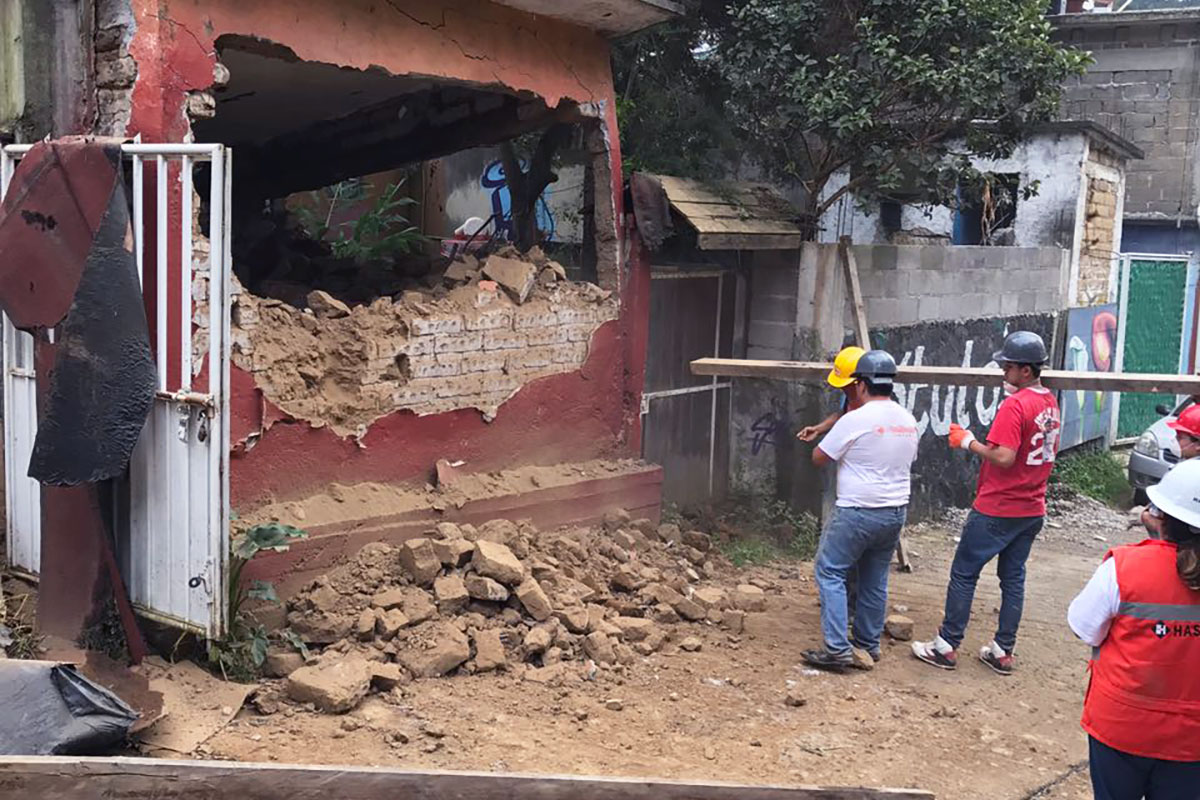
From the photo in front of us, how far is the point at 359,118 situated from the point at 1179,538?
7.06 m

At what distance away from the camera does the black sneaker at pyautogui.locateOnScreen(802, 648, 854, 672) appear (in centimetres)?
625

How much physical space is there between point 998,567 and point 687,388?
3.05m

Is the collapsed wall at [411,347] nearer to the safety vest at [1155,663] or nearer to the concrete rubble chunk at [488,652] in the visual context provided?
the concrete rubble chunk at [488,652]

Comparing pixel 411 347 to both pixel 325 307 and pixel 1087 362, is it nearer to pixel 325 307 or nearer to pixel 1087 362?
pixel 325 307

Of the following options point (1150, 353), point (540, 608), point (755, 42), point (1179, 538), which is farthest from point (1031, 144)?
point (1179, 538)

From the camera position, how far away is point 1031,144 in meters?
12.3

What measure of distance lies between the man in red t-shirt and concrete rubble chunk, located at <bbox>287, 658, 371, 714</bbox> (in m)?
Answer: 3.20

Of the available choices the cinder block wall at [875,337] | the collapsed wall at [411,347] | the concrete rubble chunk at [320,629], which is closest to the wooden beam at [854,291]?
the cinder block wall at [875,337]

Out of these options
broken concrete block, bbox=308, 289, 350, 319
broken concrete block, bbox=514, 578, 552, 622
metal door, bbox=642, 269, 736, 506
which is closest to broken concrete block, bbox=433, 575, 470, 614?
broken concrete block, bbox=514, 578, 552, 622

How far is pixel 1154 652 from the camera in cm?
347

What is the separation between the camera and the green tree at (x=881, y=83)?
8148 mm

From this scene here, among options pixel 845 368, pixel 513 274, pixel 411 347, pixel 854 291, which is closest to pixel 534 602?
pixel 411 347

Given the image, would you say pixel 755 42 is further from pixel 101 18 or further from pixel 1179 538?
pixel 1179 538

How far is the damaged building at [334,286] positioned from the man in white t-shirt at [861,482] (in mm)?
1877
